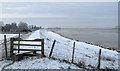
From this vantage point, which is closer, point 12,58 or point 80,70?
point 80,70

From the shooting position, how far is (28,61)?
378 inches

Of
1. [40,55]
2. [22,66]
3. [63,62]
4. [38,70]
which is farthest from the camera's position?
[40,55]

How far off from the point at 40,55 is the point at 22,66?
1.67 meters

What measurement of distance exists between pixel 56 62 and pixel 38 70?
1498 millimetres

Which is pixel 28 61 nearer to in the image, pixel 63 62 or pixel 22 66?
pixel 22 66

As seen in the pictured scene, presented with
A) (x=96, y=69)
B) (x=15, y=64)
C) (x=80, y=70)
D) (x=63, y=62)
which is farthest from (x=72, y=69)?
(x=15, y=64)

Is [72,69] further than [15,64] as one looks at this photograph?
No

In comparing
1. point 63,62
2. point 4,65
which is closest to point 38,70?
point 63,62

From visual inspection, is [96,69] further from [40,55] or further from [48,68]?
[40,55]

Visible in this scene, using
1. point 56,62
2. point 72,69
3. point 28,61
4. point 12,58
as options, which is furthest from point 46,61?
point 12,58

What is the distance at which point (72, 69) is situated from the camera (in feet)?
27.9

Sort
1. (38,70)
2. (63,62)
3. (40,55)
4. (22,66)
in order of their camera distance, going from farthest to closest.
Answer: (40,55), (63,62), (22,66), (38,70)

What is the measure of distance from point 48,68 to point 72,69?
140cm

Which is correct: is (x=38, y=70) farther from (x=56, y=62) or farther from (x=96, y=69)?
(x=96, y=69)
